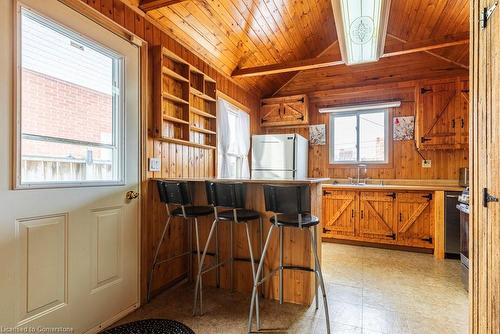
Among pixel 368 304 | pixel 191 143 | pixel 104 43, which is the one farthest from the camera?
pixel 191 143

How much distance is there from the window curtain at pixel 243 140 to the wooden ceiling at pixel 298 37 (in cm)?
56

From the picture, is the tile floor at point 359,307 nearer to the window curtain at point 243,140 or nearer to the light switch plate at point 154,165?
the light switch plate at point 154,165

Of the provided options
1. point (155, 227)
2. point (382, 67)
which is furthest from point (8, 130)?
point (382, 67)

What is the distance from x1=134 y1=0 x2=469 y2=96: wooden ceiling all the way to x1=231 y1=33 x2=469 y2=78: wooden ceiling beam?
14mm

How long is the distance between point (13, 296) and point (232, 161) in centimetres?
299

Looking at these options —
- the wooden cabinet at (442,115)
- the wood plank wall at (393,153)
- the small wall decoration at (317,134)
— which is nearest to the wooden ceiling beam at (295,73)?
the wood plank wall at (393,153)

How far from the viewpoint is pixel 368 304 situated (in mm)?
2271

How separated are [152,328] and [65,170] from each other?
1.29 m

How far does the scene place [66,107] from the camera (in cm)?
179

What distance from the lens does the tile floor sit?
1.95m

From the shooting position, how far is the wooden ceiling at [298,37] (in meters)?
2.81

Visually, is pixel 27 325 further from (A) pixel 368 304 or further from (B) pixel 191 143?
(A) pixel 368 304

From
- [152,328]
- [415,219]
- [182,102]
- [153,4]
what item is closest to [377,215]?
[415,219]

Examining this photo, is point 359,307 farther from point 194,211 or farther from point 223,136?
point 223,136
